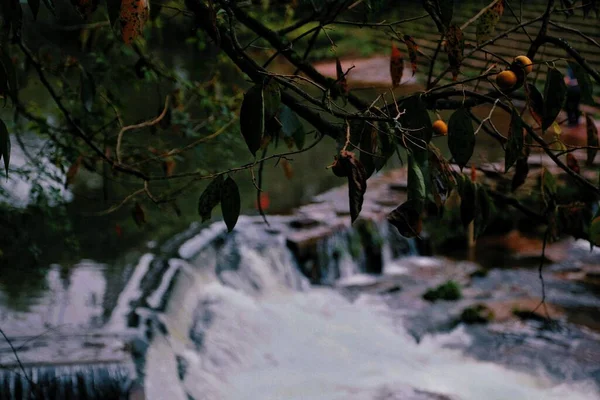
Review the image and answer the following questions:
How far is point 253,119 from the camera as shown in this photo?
1233mm

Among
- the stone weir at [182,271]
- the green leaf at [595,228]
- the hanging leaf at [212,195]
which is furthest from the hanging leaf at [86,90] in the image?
the green leaf at [595,228]

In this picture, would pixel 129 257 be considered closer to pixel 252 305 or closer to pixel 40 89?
pixel 252 305

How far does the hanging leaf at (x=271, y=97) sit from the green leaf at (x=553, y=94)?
506mm

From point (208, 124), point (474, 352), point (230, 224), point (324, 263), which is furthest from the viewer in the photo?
point (324, 263)

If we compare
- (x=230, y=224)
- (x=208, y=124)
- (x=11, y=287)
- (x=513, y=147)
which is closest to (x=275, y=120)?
(x=230, y=224)

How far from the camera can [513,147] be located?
139cm

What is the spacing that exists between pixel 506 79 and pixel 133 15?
68 centimetres

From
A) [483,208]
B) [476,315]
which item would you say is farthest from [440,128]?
[476,315]

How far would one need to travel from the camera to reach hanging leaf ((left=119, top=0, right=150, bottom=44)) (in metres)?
1.29

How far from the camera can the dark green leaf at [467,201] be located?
159cm

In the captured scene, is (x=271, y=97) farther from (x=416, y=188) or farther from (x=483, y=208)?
(x=483, y=208)

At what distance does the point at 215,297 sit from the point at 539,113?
402 cm

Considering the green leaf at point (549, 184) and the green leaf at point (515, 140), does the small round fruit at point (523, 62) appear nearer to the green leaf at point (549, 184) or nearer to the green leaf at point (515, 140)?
the green leaf at point (515, 140)

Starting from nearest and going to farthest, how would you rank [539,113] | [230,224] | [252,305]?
[230,224]
[539,113]
[252,305]
